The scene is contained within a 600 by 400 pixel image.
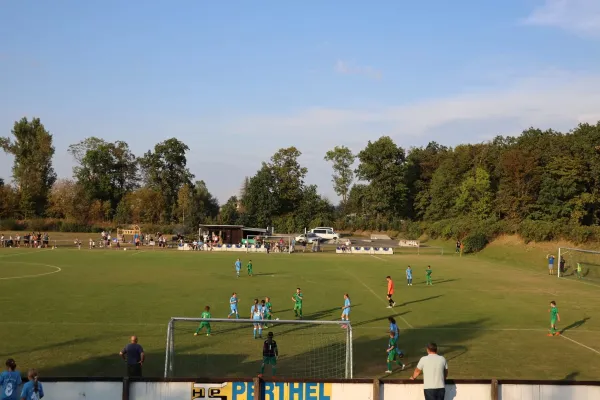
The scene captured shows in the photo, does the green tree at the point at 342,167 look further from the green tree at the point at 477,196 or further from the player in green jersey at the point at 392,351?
the player in green jersey at the point at 392,351

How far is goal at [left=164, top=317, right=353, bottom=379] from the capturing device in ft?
47.0

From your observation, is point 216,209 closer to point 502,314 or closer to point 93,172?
point 93,172

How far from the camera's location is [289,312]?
23.7 meters

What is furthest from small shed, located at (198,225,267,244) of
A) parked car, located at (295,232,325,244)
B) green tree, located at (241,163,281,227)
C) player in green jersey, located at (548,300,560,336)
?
player in green jersey, located at (548,300,560,336)

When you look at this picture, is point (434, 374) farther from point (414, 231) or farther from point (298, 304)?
point (414, 231)

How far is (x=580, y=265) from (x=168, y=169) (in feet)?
247

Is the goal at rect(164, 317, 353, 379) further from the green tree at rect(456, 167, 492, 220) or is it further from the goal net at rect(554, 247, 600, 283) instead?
the green tree at rect(456, 167, 492, 220)

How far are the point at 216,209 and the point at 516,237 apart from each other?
74386mm

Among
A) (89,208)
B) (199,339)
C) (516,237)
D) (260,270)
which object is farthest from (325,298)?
(89,208)

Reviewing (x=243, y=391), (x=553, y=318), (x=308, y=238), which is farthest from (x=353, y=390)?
(x=308, y=238)

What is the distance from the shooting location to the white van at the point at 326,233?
264 ft

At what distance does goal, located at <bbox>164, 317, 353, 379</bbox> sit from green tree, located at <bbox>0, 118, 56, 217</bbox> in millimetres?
75833

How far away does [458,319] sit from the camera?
76.0 ft

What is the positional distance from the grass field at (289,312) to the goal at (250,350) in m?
0.11
